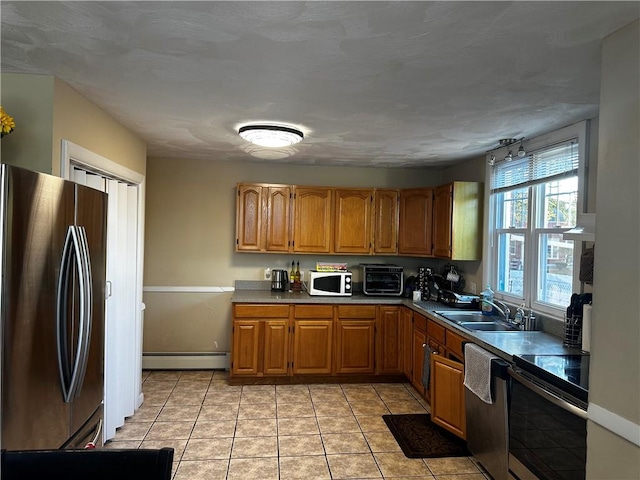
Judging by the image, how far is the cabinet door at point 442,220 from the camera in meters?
4.16

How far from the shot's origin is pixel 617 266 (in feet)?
5.23

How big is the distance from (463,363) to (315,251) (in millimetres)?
2181

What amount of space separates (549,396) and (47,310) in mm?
2305

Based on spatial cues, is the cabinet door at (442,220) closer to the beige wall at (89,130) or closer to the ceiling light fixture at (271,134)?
the ceiling light fixture at (271,134)

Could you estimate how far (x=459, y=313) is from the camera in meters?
3.79

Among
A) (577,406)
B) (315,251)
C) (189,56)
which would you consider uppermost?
(189,56)

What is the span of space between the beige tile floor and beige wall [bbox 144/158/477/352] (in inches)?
21.3

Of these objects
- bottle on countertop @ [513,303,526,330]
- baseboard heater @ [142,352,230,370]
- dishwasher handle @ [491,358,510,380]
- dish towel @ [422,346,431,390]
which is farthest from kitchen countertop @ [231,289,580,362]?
baseboard heater @ [142,352,230,370]

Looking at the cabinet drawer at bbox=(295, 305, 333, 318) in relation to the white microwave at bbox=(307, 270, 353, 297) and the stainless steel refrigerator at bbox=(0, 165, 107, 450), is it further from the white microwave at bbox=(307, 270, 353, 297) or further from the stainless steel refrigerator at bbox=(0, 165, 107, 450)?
the stainless steel refrigerator at bbox=(0, 165, 107, 450)

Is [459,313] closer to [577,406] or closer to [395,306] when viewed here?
[395,306]

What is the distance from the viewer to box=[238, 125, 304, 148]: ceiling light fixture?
313 centimetres

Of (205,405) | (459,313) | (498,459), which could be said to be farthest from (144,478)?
(459,313)

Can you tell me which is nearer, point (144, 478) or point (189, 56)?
point (144, 478)

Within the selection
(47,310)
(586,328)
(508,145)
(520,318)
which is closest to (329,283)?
(520,318)
